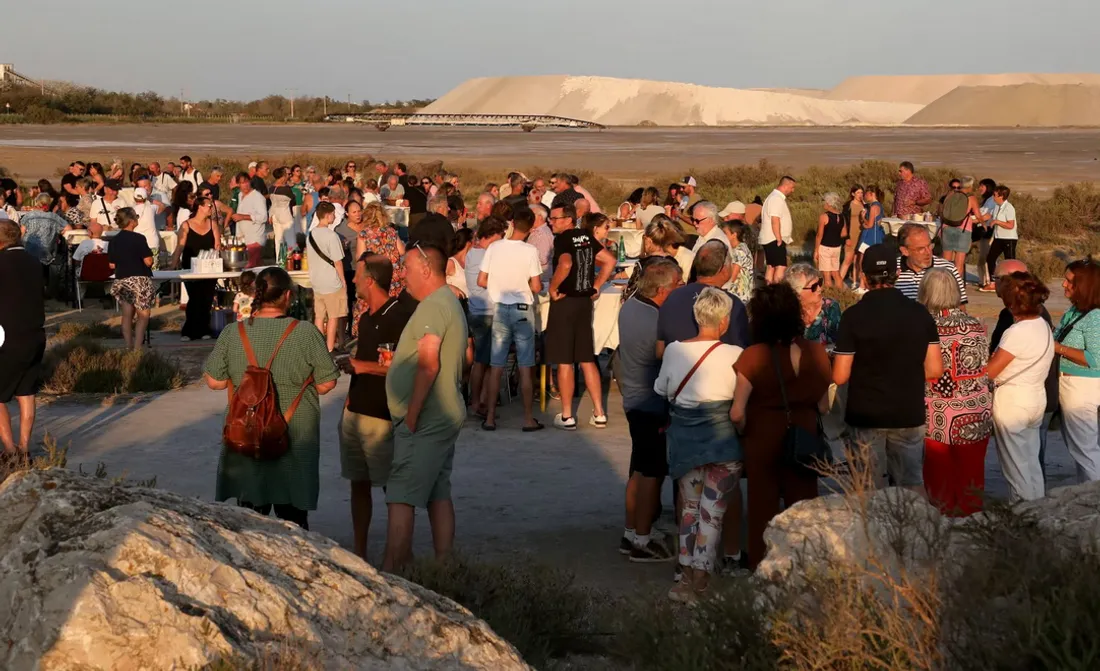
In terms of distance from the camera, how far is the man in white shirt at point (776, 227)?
14.3m

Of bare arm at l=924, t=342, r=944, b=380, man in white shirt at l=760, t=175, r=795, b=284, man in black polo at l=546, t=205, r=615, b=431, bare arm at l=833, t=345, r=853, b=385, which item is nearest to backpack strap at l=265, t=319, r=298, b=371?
bare arm at l=833, t=345, r=853, b=385

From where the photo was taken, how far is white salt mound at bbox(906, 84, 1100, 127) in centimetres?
14000

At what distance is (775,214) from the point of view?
1448cm

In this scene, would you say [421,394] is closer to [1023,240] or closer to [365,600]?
[365,600]

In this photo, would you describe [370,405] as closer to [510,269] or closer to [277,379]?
[277,379]

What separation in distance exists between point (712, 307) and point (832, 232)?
10.2 metres

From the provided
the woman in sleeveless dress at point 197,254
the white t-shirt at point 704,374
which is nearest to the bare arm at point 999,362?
the white t-shirt at point 704,374

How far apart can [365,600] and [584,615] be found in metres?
1.89

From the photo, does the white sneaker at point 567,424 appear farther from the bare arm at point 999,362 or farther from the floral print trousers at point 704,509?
the bare arm at point 999,362

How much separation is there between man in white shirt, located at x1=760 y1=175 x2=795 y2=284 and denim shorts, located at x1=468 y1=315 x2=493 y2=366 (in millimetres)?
4814

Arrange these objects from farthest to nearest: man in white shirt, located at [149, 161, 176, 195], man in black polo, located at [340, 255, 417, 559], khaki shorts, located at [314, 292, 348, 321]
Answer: man in white shirt, located at [149, 161, 176, 195] < khaki shorts, located at [314, 292, 348, 321] < man in black polo, located at [340, 255, 417, 559]

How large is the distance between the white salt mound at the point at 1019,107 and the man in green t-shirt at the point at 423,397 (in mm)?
141570

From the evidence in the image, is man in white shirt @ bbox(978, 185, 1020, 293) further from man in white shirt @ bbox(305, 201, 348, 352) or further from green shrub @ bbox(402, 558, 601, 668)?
green shrub @ bbox(402, 558, 601, 668)

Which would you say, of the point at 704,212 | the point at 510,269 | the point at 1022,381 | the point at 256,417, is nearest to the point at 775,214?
the point at 704,212
